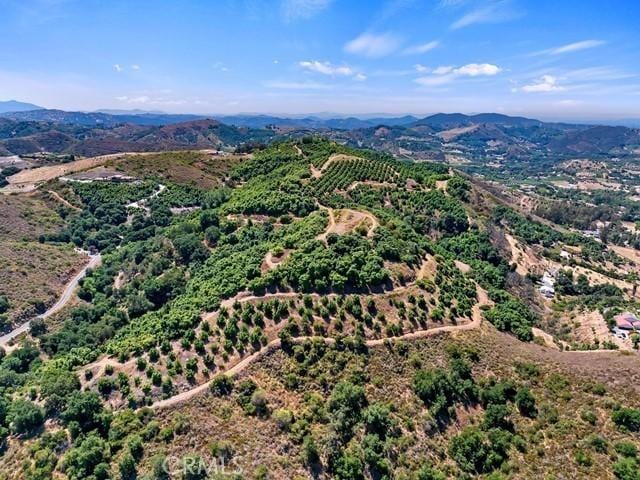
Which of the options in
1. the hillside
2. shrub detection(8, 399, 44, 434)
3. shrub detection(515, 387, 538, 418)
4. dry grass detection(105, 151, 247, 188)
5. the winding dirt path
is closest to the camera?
the hillside

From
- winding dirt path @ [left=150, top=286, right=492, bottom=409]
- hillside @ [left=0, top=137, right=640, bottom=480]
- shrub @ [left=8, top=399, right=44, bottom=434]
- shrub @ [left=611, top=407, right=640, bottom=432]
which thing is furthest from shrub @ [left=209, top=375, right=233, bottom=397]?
shrub @ [left=611, top=407, right=640, bottom=432]

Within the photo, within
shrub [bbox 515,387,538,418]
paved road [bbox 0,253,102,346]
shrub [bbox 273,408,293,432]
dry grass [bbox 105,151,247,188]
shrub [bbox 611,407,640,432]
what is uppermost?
dry grass [bbox 105,151,247,188]

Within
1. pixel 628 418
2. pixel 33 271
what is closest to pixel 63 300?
pixel 33 271

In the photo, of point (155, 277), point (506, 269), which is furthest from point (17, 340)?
point (506, 269)

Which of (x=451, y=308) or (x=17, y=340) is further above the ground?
(x=451, y=308)

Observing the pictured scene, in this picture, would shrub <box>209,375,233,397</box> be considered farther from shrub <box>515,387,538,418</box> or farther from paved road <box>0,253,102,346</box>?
paved road <box>0,253,102,346</box>

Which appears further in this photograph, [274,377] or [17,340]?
[17,340]

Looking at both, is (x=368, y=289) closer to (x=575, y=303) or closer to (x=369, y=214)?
(x=369, y=214)

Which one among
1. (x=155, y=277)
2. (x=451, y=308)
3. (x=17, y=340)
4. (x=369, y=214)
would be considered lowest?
(x=17, y=340)

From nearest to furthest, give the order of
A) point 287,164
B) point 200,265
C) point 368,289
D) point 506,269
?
1. point 368,289
2. point 200,265
3. point 506,269
4. point 287,164
